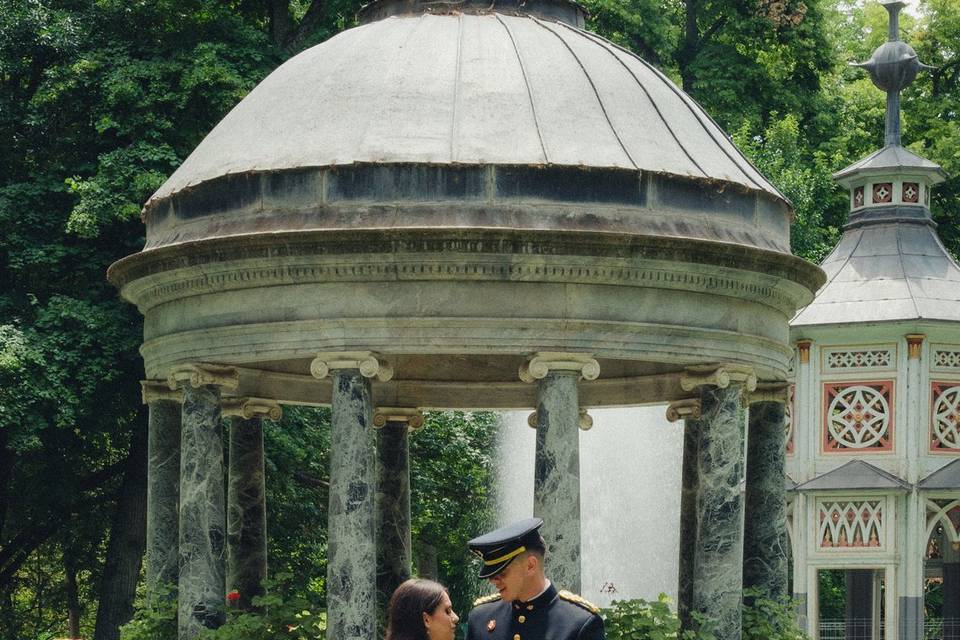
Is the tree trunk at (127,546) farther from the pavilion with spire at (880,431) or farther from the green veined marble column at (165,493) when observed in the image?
the pavilion with spire at (880,431)

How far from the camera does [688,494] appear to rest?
23938mm

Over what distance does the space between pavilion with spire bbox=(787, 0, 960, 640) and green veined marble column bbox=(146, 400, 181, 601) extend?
570 inches

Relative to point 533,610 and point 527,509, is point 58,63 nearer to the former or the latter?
point 527,509

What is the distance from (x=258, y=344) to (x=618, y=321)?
4.18 meters

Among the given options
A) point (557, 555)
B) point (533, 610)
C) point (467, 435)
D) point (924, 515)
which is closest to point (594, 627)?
point (533, 610)

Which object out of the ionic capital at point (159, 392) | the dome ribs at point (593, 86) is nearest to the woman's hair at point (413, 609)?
the dome ribs at point (593, 86)

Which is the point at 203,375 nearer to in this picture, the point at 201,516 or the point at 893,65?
the point at 201,516

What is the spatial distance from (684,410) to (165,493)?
7029 mm

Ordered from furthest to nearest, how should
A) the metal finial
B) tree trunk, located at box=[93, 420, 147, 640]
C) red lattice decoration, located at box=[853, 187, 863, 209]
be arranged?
the metal finial < red lattice decoration, located at box=[853, 187, 863, 209] < tree trunk, located at box=[93, 420, 147, 640]

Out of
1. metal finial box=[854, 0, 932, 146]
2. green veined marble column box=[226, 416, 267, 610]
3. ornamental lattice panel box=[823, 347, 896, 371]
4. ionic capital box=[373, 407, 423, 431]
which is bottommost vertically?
green veined marble column box=[226, 416, 267, 610]

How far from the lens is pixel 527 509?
35.2m

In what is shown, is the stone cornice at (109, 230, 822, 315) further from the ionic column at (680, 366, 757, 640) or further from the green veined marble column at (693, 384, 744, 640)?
the green veined marble column at (693, 384, 744, 640)

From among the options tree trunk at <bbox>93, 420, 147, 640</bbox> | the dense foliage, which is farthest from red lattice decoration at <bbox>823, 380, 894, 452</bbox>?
tree trunk at <bbox>93, 420, 147, 640</bbox>

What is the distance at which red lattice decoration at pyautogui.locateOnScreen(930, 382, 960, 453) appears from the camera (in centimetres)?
3334
